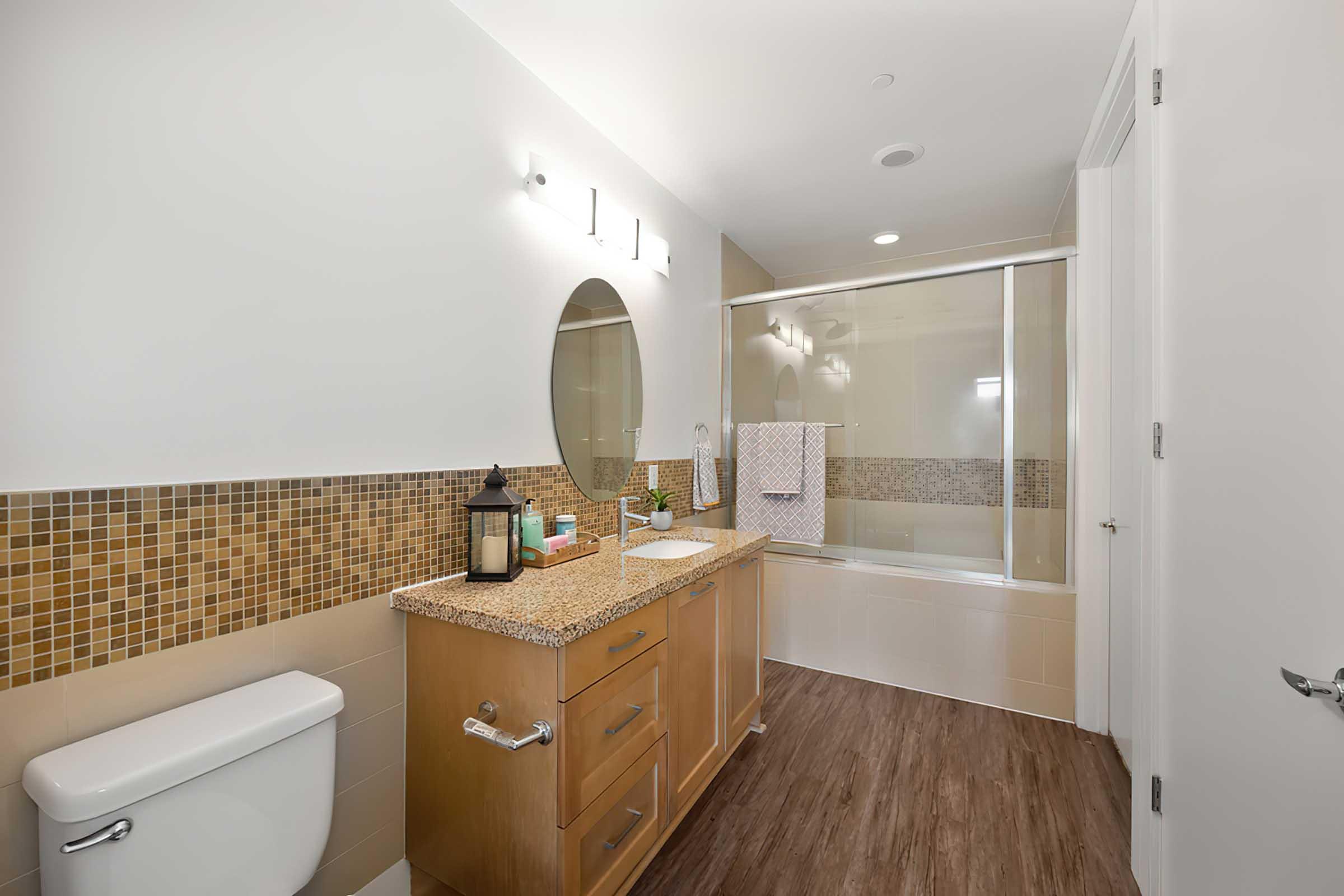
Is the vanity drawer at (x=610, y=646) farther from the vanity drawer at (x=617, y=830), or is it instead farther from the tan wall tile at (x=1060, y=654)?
the tan wall tile at (x=1060, y=654)

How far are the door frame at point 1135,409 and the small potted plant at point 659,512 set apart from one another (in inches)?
62.1

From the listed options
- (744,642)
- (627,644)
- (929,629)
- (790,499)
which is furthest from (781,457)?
(627,644)

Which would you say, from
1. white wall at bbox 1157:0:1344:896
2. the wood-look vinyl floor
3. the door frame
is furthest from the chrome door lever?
the wood-look vinyl floor

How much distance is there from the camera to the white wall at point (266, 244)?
0.90m

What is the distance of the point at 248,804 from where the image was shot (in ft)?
3.10

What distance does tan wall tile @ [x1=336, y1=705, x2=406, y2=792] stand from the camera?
1.30 meters

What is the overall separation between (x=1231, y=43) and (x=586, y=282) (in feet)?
5.84

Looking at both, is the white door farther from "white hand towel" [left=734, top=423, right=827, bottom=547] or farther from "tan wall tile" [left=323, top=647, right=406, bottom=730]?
"tan wall tile" [left=323, top=647, right=406, bottom=730]

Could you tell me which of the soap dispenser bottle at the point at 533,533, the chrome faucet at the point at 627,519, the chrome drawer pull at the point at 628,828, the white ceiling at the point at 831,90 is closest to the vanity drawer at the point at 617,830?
the chrome drawer pull at the point at 628,828

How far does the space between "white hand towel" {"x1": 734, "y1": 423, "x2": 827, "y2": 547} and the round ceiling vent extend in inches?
52.3

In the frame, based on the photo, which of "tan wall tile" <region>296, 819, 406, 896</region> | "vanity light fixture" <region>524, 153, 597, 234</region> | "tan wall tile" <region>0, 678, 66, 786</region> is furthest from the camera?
"vanity light fixture" <region>524, 153, 597, 234</region>

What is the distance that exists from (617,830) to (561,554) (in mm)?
760

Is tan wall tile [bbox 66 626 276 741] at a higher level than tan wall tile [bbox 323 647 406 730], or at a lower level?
higher

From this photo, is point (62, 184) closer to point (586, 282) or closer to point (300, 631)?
point (300, 631)
